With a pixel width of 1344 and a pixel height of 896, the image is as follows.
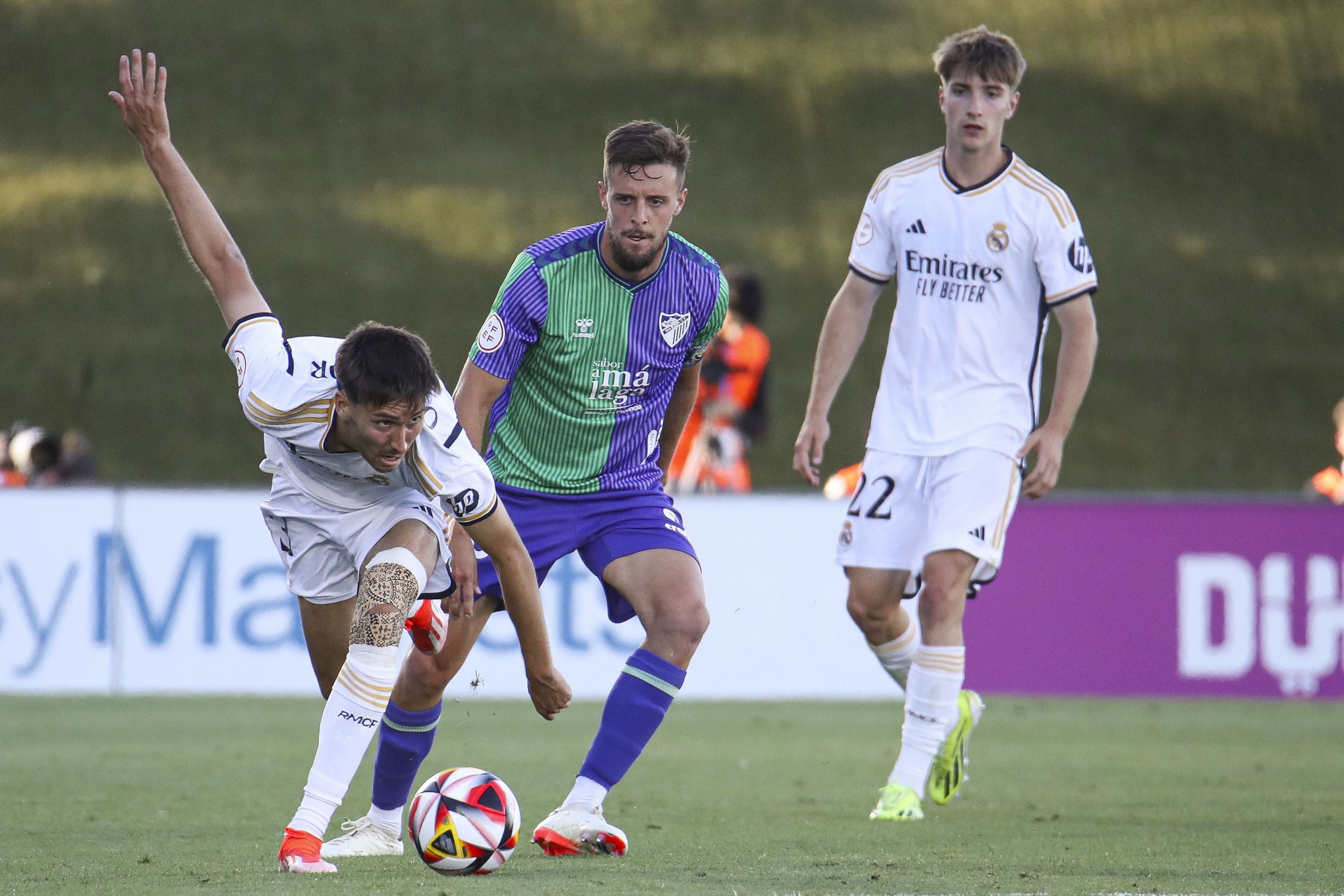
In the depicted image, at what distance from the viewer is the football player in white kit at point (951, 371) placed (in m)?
5.82

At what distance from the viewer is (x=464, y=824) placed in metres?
4.38

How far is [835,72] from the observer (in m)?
39.0

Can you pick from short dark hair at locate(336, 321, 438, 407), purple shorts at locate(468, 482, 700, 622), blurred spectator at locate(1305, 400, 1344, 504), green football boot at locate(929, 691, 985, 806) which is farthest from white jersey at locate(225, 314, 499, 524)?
blurred spectator at locate(1305, 400, 1344, 504)

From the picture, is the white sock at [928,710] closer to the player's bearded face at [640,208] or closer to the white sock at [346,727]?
the player's bearded face at [640,208]

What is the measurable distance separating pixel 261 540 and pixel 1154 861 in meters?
7.31

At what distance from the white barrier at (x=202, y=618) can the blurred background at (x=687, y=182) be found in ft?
60.5

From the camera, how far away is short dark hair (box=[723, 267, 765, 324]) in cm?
1281

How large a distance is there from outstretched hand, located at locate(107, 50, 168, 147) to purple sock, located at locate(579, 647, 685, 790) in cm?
201

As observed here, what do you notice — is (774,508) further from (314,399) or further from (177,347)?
(177,347)

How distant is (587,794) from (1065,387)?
2.04 m

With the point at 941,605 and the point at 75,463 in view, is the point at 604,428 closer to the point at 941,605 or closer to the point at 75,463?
the point at 941,605

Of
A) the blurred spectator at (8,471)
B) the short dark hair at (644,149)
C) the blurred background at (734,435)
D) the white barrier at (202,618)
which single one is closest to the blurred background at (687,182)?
the blurred background at (734,435)

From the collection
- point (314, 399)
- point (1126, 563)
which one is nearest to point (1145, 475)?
point (1126, 563)

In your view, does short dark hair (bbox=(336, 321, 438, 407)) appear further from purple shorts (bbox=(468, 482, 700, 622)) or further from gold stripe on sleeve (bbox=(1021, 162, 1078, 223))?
gold stripe on sleeve (bbox=(1021, 162, 1078, 223))
